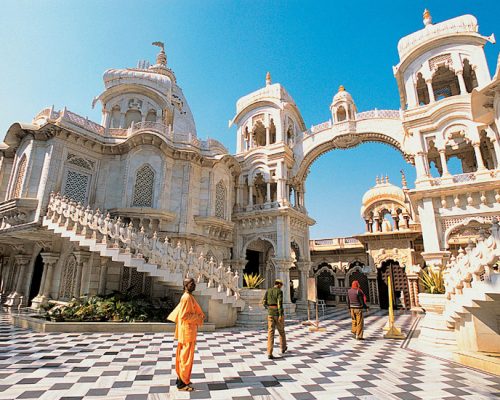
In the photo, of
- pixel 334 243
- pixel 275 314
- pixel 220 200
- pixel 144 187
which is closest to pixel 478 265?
pixel 275 314

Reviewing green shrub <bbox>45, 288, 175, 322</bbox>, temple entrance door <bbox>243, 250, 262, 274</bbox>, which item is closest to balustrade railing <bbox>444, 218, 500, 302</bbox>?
green shrub <bbox>45, 288, 175, 322</bbox>

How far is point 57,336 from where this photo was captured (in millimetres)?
8211


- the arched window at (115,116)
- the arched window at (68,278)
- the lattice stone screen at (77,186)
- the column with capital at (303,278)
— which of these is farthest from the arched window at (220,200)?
the arched window at (68,278)

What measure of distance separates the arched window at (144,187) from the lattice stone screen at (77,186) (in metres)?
2.38

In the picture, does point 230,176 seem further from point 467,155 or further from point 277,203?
point 467,155

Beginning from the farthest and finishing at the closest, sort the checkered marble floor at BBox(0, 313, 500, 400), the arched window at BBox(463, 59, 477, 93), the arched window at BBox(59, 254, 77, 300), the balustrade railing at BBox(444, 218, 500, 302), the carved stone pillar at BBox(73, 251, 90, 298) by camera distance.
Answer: the arched window at BBox(463, 59, 477, 93) → the arched window at BBox(59, 254, 77, 300) → the carved stone pillar at BBox(73, 251, 90, 298) → the balustrade railing at BBox(444, 218, 500, 302) → the checkered marble floor at BBox(0, 313, 500, 400)

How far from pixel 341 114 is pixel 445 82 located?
236 inches

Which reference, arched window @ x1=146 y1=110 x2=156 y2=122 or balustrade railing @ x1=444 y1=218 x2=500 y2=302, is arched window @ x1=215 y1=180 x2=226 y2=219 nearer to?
arched window @ x1=146 y1=110 x2=156 y2=122

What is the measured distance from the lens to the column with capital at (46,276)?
13525 millimetres

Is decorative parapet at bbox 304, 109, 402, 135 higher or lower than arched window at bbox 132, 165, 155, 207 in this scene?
higher

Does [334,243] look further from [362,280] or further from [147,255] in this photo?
[147,255]

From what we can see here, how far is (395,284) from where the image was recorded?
20.8m

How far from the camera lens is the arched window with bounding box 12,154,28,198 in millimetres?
13945

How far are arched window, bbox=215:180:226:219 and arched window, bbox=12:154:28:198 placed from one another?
9.28 m
